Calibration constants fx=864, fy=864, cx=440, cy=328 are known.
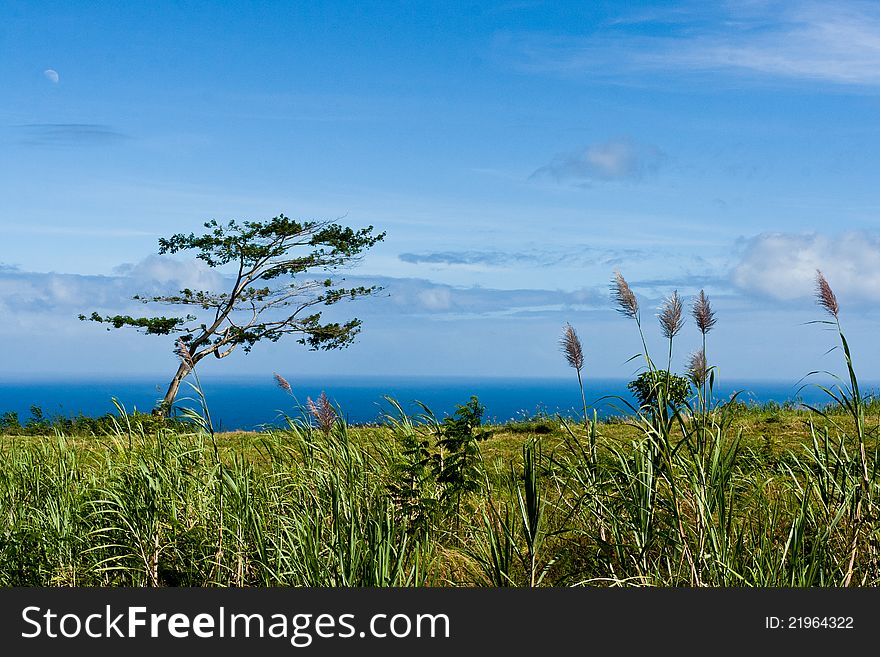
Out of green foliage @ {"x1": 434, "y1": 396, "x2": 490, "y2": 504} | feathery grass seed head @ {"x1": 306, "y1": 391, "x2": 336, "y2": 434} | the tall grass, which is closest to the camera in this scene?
the tall grass

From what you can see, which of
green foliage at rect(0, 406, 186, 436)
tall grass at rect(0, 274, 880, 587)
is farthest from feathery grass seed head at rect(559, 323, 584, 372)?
green foliage at rect(0, 406, 186, 436)

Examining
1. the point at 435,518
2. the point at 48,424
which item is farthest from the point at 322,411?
the point at 48,424

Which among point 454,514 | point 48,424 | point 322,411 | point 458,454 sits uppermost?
point 48,424

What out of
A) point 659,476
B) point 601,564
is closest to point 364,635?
point 601,564

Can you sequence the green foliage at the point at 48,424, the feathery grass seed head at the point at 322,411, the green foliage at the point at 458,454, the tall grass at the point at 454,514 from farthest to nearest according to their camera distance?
the green foliage at the point at 48,424
the green foliage at the point at 458,454
the feathery grass seed head at the point at 322,411
the tall grass at the point at 454,514

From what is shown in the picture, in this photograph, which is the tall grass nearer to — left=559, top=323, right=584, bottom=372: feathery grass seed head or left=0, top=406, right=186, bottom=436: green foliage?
left=559, top=323, right=584, bottom=372: feathery grass seed head

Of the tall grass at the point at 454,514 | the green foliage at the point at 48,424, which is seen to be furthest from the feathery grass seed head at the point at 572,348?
the green foliage at the point at 48,424

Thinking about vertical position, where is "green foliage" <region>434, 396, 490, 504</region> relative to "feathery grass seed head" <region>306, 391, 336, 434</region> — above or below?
below

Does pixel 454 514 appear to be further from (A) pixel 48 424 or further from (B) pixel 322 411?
(A) pixel 48 424

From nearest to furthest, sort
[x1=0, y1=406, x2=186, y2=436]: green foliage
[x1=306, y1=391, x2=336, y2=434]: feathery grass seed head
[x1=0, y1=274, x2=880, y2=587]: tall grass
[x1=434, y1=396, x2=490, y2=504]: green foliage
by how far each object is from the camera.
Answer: [x1=0, y1=274, x2=880, y2=587]: tall grass, [x1=306, y1=391, x2=336, y2=434]: feathery grass seed head, [x1=434, y1=396, x2=490, y2=504]: green foliage, [x1=0, y1=406, x2=186, y2=436]: green foliage

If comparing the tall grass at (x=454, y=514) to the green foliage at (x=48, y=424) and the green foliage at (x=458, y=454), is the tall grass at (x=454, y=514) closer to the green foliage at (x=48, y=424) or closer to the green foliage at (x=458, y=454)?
the green foliage at (x=458, y=454)

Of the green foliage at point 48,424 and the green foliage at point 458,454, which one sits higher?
the green foliage at point 48,424

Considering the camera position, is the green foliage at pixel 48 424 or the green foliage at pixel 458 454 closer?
the green foliage at pixel 458 454

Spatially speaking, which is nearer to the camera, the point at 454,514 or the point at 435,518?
the point at 435,518
